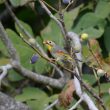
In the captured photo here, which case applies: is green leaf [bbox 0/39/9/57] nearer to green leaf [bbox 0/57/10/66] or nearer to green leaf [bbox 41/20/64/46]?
green leaf [bbox 0/57/10/66]

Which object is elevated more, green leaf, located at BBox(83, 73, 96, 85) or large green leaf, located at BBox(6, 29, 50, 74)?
large green leaf, located at BBox(6, 29, 50, 74)

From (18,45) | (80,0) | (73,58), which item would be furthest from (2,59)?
(73,58)

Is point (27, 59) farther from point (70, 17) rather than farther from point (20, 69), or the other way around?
point (70, 17)

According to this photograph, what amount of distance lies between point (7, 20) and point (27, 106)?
72cm

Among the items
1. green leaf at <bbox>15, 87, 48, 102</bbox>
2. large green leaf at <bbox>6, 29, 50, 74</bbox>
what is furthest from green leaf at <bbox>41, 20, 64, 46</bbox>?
green leaf at <bbox>15, 87, 48, 102</bbox>

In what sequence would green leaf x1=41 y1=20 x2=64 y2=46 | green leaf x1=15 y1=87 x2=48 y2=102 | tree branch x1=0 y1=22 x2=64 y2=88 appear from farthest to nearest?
green leaf x1=41 y1=20 x2=64 y2=46, green leaf x1=15 y1=87 x2=48 y2=102, tree branch x1=0 y1=22 x2=64 y2=88

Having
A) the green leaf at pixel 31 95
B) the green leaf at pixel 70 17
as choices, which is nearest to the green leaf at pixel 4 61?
the green leaf at pixel 31 95

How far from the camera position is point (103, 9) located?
5.93ft

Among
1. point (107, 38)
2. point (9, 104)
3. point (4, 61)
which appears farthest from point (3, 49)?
point (107, 38)

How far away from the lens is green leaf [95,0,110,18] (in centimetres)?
180

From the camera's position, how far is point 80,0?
201 cm

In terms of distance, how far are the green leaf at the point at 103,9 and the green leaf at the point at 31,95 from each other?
421 mm

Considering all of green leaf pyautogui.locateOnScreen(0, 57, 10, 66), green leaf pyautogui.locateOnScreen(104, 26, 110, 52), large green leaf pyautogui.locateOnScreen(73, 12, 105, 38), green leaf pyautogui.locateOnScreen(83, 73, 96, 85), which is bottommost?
green leaf pyautogui.locateOnScreen(83, 73, 96, 85)

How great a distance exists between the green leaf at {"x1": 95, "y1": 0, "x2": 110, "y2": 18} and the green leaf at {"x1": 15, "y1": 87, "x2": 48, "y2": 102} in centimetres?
42
